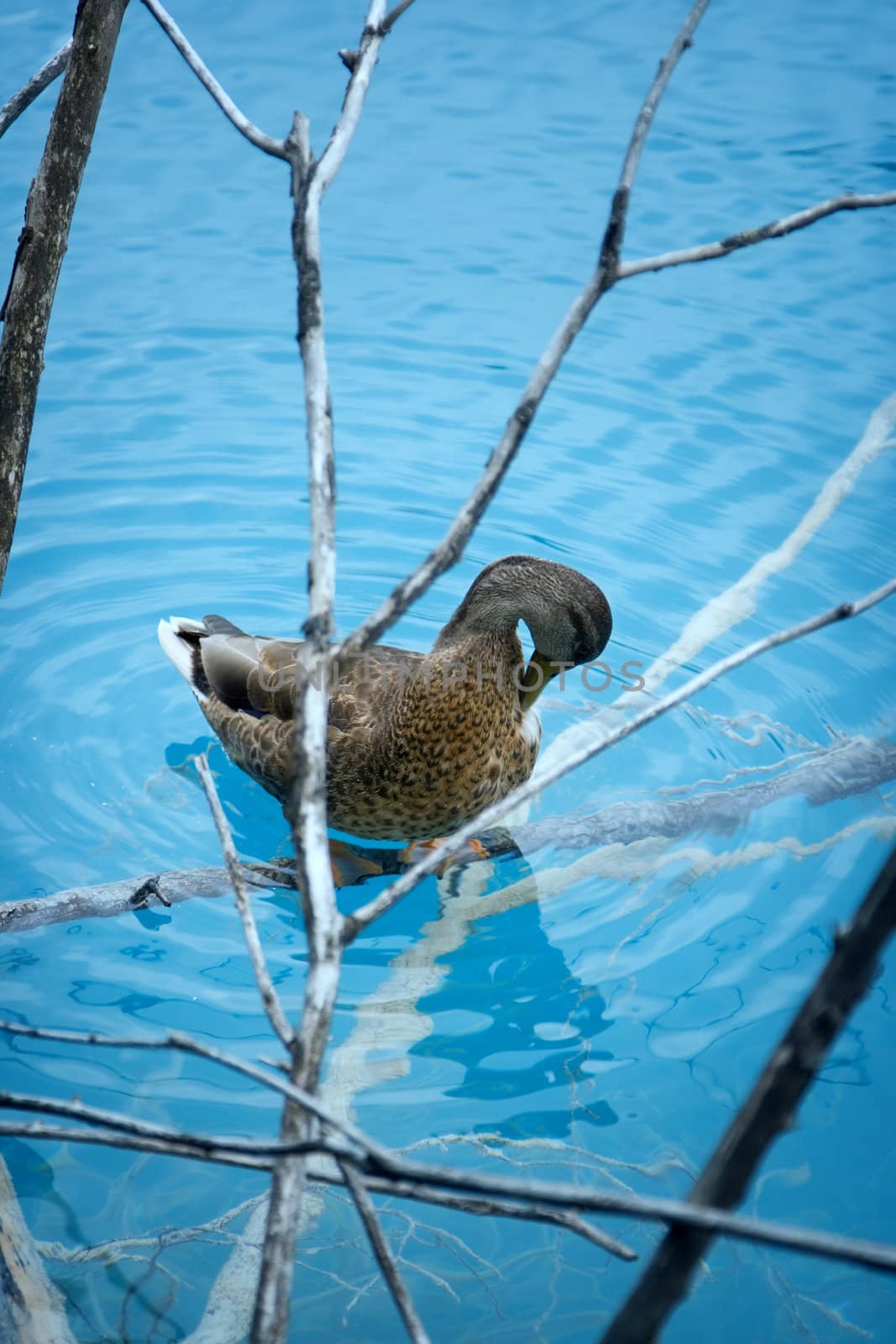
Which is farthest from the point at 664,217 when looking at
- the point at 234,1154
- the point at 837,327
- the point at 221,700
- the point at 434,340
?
the point at 234,1154

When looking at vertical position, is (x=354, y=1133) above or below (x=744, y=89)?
below

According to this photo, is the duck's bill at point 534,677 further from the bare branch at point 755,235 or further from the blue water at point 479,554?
the bare branch at point 755,235

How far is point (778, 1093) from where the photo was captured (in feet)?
2.42

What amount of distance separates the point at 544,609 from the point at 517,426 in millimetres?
1325

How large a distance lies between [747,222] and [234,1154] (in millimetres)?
5281

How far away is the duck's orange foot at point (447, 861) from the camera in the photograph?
2.59 m

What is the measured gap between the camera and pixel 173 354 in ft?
15.3

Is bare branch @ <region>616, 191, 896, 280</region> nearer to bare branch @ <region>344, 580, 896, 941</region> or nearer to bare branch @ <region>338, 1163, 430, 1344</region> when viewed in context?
bare branch @ <region>344, 580, 896, 941</region>

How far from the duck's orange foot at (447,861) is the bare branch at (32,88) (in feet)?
4.97

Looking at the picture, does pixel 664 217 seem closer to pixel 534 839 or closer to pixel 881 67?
pixel 881 67

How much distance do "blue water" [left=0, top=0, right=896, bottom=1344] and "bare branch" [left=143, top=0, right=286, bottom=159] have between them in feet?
5.02

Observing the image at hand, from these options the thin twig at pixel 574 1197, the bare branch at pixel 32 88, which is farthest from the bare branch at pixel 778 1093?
the bare branch at pixel 32 88

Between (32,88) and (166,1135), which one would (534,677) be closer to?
(32,88)

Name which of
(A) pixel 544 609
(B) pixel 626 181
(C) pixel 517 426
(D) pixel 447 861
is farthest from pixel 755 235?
(D) pixel 447 861
